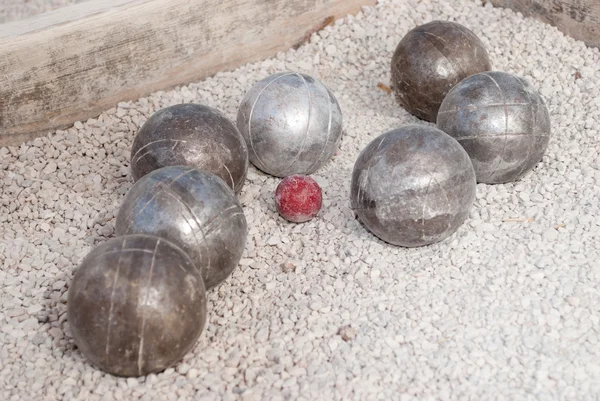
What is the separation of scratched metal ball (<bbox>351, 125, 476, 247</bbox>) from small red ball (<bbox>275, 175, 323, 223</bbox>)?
0.36 metres

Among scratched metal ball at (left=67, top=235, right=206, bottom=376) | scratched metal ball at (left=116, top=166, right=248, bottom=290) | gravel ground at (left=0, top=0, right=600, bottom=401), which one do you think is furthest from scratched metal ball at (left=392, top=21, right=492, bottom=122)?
scratched metal ball at (left=67, top=235, right=206, bottom=376)

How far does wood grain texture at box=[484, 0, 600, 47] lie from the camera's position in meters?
6.57

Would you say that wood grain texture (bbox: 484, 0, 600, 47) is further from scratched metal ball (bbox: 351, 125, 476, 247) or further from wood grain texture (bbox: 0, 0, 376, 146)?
scratched metal ball (bbox: 351, 125, 476, 247)

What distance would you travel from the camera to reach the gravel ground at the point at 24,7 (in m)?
6.76

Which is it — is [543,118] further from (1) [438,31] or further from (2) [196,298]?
(2) [196,298]

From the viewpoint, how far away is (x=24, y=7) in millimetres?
6895

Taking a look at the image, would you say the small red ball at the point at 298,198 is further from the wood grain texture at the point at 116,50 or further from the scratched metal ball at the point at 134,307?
the wood grain texture at the point at 116,50

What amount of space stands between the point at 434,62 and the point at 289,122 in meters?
1.24

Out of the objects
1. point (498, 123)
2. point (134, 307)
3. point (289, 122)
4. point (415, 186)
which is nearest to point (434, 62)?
point (498, 123)

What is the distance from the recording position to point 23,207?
560cm

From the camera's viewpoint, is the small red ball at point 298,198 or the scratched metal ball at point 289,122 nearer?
the small red ball at point 298,198

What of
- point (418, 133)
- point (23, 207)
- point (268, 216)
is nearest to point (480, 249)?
point (418, 133)

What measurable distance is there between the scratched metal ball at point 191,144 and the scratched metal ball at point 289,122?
25 centimetres

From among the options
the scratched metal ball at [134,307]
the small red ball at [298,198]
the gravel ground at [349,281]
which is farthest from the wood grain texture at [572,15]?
the scratched metal ball at [134,307]
